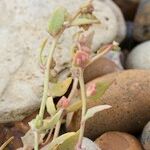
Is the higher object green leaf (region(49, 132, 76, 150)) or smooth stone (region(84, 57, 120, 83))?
green leaf (region(49, 132, 76, 150))

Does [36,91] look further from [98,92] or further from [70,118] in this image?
[98,92]

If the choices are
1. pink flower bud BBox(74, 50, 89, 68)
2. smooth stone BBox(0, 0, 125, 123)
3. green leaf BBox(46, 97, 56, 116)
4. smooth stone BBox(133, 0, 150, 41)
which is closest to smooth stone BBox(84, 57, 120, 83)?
smooth stone BBox(0, 0, 125, 123)

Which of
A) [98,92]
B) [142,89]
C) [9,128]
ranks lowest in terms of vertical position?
[9,128]

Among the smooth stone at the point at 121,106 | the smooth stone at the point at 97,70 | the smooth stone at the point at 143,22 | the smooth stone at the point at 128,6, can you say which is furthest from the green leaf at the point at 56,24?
the smooth stone at the point at 128,6

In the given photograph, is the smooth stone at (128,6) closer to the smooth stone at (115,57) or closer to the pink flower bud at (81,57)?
the smooth stone at (115,57)

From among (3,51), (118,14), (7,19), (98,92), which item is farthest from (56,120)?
(118,14)

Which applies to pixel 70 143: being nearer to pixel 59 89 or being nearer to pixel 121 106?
pixel 59 89

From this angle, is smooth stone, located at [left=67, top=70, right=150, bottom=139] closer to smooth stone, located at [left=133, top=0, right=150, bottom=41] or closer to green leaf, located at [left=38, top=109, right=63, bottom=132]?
green leaf, located at [left=38, top=109, right=63, bottom=132]
